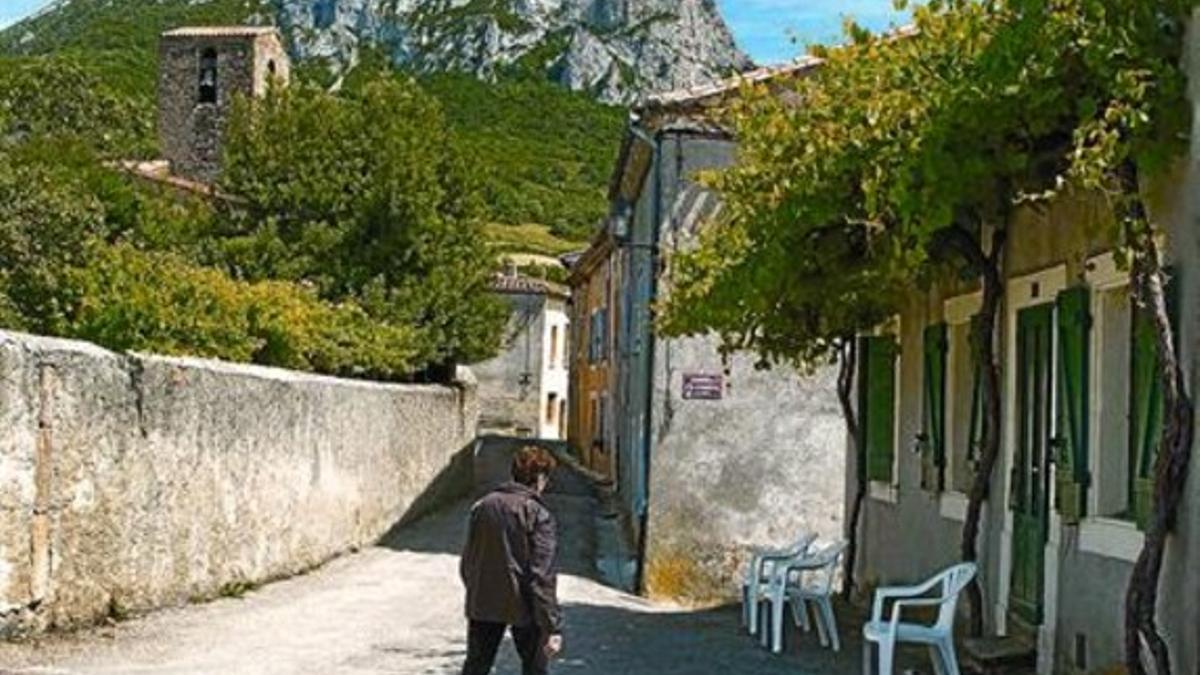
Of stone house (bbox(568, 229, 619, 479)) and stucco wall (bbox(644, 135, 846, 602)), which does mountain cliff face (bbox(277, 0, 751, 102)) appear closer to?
stone house (bbox(568, 229, 619, 479))

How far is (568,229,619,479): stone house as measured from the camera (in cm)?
3438

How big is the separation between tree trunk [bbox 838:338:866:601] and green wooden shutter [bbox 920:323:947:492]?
228cm

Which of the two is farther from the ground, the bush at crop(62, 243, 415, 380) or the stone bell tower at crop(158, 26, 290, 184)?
the stone bell tower at crop(158, 26, 290, 184)

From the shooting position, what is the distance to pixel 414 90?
3409cm

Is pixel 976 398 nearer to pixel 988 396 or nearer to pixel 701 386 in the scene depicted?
pixel 988 396

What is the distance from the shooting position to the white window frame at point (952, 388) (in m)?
12.8

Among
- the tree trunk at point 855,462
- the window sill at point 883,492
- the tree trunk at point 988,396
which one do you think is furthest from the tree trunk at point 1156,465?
the tree trunk at point 855,462

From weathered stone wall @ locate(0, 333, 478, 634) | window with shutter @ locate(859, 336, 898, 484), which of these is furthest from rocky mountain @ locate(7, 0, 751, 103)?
window with shutter @ locate(859, 336, 898, 484)

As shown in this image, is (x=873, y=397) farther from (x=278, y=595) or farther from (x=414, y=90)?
(x=414, y=90)

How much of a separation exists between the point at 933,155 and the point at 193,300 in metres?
12.0

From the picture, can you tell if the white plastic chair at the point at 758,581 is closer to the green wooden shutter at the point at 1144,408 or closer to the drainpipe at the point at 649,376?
the drainpipe at the point at 649,376

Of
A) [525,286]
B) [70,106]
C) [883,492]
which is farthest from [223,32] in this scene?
[883,492]

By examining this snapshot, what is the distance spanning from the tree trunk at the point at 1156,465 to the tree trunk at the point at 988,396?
3414mm

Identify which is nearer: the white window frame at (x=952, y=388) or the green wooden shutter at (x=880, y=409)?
the white window frame at (x=952, y=388)
